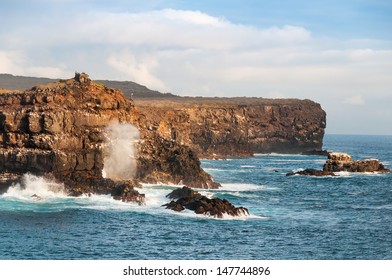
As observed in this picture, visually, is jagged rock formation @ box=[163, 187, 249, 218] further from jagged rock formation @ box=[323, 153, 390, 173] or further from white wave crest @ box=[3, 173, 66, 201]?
jagged rock formation @ box=[323, 153, 390, 173]

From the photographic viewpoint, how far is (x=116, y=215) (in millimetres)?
69562

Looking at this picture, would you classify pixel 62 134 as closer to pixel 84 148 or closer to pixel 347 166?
pixel 84 148

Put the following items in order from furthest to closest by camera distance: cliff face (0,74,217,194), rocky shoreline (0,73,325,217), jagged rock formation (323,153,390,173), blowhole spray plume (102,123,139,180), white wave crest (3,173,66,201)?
jagged rock formation (323,153,390,173) < blowhole spray plume (102,123,139,180) < cliff face (0,74,217,194) < rocky shoreline (0,73,325,217) < white wave crest (3,173,66,201)

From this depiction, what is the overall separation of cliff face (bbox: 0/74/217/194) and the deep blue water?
7.06 ft

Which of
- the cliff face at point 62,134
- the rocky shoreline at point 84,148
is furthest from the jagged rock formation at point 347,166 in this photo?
the cliff face at point 62,134

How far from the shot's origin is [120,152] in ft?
296

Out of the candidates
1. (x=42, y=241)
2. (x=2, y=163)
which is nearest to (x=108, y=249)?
(x=42, y=241)

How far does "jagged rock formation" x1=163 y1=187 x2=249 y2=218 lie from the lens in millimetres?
70500

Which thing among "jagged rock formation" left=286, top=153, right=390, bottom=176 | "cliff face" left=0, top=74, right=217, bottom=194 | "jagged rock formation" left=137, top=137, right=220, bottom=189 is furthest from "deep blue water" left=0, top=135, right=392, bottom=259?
"jagged rock formation" left=286, top=153, right=390, bottom=176

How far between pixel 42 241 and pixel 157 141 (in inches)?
1804

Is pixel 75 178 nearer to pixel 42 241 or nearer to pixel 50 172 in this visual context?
pixel 50 172

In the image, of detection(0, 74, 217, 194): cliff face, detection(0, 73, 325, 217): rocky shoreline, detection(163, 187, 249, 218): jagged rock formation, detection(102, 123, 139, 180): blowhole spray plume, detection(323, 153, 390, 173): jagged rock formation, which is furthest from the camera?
detection(323, 153, 390, 173): jagged rock formation

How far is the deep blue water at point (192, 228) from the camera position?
54.0m

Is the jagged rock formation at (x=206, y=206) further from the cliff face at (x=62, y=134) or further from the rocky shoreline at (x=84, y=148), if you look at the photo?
the cliff face at (x=62, y=134)
